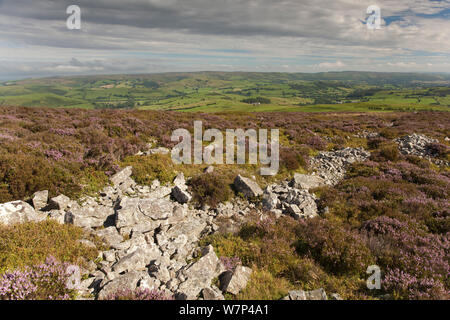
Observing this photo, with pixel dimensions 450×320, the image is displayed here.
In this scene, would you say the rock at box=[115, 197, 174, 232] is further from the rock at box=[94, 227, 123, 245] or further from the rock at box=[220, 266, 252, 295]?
the rock at box=[220, 266, 252, 295]

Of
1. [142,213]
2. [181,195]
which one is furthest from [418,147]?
[142,213]

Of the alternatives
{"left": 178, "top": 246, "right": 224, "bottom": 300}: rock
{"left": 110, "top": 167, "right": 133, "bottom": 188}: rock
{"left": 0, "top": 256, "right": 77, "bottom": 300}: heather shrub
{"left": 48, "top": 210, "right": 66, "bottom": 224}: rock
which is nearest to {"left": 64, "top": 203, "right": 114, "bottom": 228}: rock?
{"left": 48, "top": 210, "right": 66, "bottom": 224}: rock

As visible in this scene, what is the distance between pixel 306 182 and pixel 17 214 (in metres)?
11.5

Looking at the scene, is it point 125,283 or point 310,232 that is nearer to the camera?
point 125,283

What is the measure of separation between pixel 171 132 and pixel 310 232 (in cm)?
1417

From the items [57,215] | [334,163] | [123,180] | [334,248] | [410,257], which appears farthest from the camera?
[334,163]

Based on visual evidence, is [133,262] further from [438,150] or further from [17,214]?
[438,150]

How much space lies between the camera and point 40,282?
4.30 m

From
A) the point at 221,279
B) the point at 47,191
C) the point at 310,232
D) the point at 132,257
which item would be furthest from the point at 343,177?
the point at 47,191

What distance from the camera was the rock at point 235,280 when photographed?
475 centimetres

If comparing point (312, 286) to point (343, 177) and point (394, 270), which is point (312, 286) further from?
point (343, 177)

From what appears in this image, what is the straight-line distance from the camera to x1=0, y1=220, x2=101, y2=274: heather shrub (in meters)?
4.75
